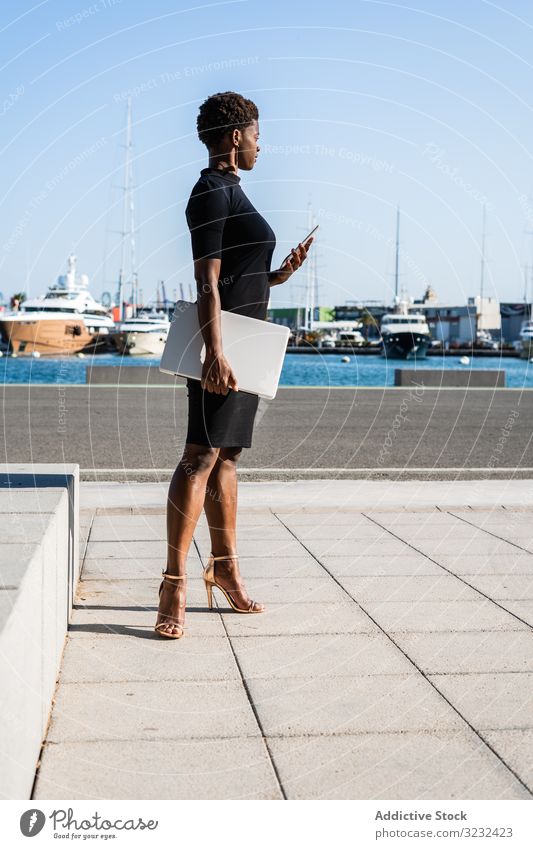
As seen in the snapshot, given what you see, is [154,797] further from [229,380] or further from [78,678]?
[229,380]

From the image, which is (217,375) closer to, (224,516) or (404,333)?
(224,516)

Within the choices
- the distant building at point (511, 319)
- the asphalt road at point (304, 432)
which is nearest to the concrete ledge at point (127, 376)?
the asphalt road at point (304, 432)

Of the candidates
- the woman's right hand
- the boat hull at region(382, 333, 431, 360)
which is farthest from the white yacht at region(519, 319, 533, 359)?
the woman's right hand

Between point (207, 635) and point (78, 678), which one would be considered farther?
point (207, 635)

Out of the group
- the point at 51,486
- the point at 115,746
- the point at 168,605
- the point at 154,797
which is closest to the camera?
the point at 154,797

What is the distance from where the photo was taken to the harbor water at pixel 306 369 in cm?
4164

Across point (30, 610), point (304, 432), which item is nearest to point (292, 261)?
point (30, 610)

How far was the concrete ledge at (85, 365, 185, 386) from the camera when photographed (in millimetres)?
24062

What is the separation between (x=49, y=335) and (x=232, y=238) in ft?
222

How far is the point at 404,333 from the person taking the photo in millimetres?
56594

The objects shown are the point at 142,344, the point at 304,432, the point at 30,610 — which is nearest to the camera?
the point at 30,610

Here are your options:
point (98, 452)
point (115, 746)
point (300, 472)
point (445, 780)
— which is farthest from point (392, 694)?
point (98, 452)

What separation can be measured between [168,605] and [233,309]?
1190mm

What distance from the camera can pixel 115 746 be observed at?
2898mm
